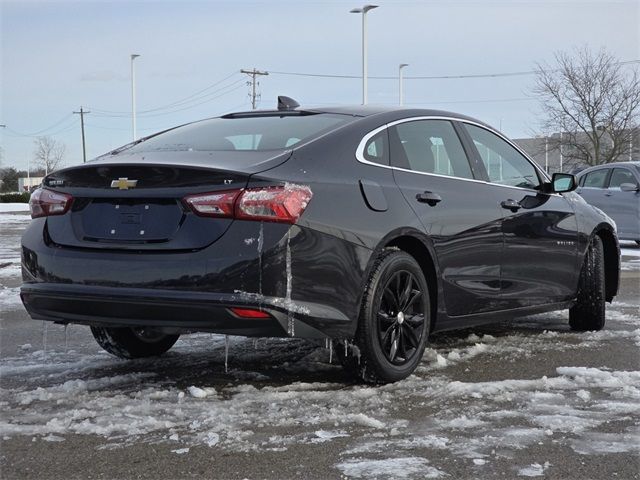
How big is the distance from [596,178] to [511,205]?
442 inches

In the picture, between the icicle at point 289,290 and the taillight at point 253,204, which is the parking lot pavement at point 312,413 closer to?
the icicle at point 289,290

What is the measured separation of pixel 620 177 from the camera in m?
15.5

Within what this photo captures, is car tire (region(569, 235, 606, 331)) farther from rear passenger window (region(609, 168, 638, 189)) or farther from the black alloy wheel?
rear passenger window (region(609, 168, 638, 189))

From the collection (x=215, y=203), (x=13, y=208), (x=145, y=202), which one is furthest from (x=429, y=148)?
(x=13, y=208)

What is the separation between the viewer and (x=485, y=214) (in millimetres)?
5254

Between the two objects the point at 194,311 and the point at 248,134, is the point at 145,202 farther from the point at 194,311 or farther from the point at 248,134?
the point at 248,134

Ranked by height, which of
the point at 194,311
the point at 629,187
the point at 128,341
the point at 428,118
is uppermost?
the point at 428,118

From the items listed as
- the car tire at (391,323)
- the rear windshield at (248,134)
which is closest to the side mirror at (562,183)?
the car tire at (391,323)

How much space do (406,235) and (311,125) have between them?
80 centimetres

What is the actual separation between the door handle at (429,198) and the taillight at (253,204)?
99 centimetres

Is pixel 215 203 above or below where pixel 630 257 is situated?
above

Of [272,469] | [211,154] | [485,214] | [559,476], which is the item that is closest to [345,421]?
[272,469]

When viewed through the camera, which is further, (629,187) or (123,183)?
(629,187)

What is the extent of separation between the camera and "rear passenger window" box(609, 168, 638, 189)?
50.3 feet
